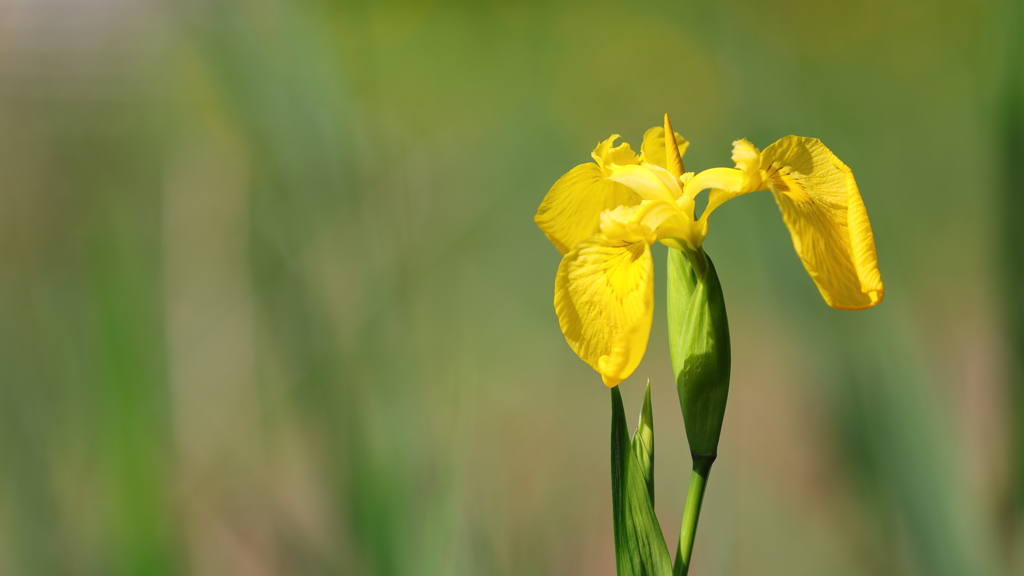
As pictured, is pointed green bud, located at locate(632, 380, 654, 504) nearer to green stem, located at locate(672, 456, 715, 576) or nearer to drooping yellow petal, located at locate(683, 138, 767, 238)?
green stem, located at locate(672, 456, 715, 576)

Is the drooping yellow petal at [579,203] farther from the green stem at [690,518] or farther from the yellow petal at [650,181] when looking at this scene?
the green stem at [690,518]

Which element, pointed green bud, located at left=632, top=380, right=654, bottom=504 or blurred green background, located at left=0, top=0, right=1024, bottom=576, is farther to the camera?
blurred green background, located at left=0, top=0, right=1024, bottom=576

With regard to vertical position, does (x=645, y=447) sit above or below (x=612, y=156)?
below

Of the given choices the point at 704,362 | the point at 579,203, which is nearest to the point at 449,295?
the point at 579,203

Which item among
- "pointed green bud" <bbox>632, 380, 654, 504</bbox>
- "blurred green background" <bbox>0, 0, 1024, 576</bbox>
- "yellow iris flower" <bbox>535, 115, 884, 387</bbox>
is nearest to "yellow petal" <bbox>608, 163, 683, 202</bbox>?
"yellow iris flower" <bbox>535, 115, 884, 387</bbox>

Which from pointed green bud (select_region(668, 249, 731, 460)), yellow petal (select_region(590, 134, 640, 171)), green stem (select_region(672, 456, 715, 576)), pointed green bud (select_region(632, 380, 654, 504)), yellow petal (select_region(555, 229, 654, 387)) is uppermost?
yellow petal (select_region(590, 134, 640, 171))

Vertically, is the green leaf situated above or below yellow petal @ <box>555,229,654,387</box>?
below

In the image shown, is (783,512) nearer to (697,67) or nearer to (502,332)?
(502,332)

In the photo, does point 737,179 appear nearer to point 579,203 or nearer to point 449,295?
point 579,203
